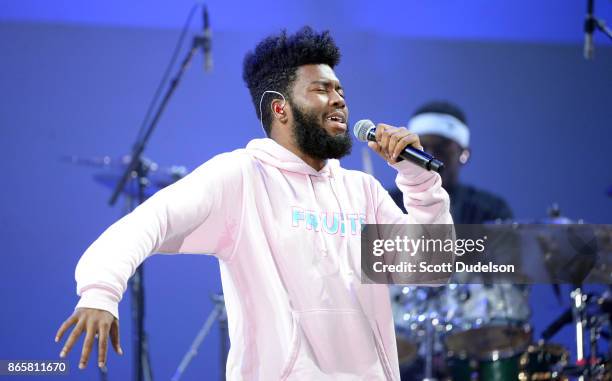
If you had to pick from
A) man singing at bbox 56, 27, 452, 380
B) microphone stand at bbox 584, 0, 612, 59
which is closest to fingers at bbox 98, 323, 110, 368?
man singing at bbox 56, 27, 452, 380

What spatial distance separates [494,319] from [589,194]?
1.32 metres

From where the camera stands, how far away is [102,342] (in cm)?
188

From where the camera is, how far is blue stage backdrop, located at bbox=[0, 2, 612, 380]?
4.48 meters

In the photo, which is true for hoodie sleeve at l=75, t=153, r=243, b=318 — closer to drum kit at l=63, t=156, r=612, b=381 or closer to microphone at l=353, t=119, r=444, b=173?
microphone at l=353, t=119, r=444, b=173

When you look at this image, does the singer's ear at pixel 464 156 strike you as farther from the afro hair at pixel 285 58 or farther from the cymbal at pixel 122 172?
the afro hair at pixel 285 58

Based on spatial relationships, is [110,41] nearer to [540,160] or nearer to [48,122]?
[48,122]

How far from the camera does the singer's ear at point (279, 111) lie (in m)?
2.72

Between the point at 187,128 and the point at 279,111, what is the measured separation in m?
2.13

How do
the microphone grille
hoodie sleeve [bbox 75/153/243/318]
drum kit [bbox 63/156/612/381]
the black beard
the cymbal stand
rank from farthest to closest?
drum kit [bbox 63/156/612/381] < the cymbal stand < the black beard < the microphone grille < hoodie sleeve [bbox 75/153/243/318]

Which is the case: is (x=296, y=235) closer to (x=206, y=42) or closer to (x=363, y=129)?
(x=363, y=129)

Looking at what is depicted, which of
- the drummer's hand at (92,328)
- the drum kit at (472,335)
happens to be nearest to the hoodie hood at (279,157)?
the drummer's hand at (92,328)

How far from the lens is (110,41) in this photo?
474 centimetres

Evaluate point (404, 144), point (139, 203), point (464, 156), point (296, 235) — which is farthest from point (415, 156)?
point (464, 156)

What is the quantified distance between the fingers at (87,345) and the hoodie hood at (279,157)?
0.85 meters
